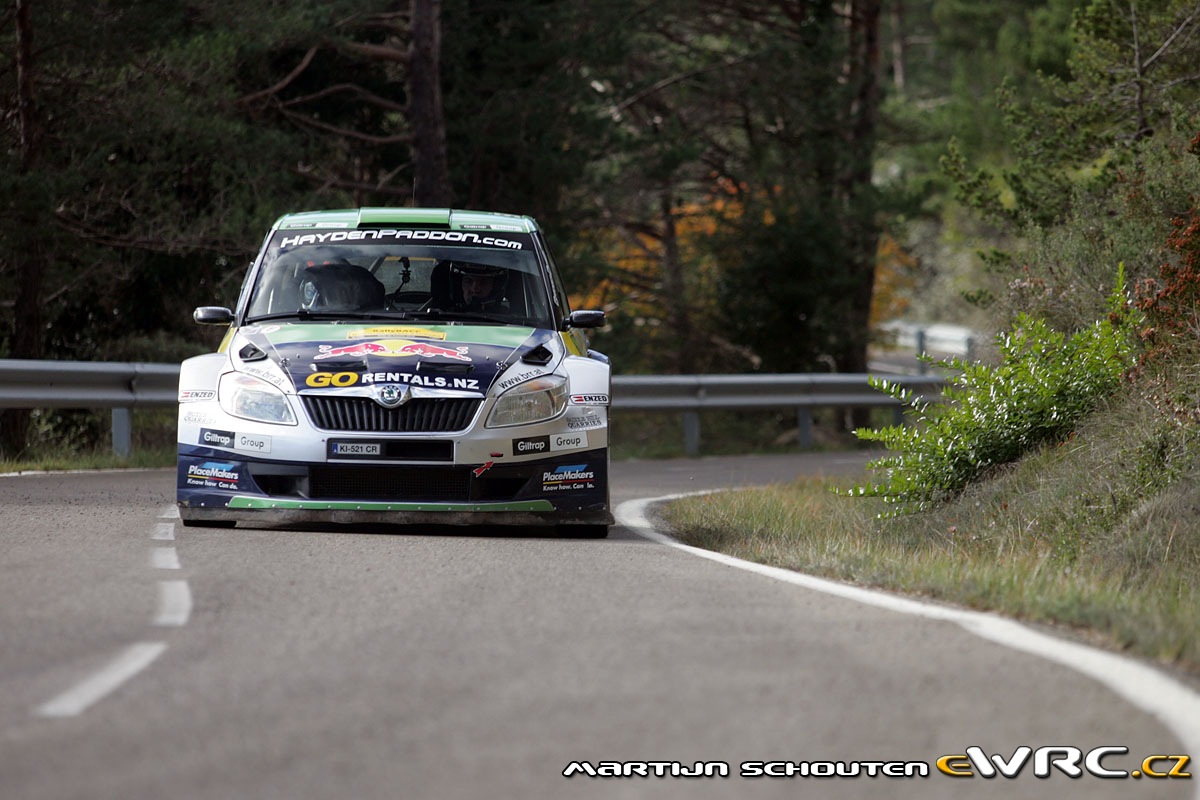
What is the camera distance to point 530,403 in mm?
9219

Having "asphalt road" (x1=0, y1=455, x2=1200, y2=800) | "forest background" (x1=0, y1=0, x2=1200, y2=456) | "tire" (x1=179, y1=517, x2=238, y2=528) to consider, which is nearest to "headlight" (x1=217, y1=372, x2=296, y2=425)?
"tire" (x1=179, y1=517, x2=238, y2=528)

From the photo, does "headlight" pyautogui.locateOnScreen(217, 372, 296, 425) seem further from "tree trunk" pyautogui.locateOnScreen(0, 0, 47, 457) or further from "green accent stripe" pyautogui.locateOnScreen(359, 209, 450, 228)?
"tree trunk" pyautogui.locateOnScreen(0, 0, 47, 457)

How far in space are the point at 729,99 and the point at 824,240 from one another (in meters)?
4.41

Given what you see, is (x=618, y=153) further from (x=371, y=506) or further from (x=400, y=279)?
(x=371, y=506)

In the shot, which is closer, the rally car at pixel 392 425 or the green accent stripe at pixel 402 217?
the rally car at pixel 392 425

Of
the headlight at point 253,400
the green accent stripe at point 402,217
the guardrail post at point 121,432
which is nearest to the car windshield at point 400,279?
the green accent stripe at point 402,217

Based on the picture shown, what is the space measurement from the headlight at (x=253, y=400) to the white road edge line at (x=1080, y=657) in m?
2.85

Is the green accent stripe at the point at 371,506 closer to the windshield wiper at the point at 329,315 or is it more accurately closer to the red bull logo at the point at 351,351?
the red bull logo at the point at 351,351

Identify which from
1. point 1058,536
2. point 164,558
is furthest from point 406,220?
point 1058,536

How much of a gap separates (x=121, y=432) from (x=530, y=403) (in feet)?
27.2

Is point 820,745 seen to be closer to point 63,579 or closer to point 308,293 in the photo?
point 63,579

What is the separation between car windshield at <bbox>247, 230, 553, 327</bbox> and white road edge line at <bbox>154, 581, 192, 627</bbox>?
3.44m

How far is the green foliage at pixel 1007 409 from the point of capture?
11.0 meters

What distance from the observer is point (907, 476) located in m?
11.4
